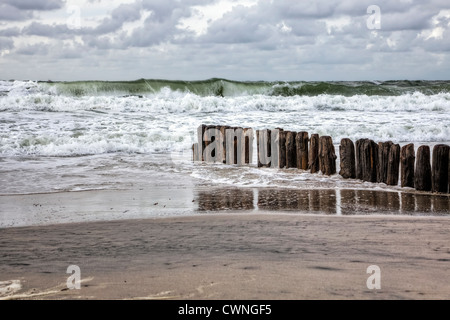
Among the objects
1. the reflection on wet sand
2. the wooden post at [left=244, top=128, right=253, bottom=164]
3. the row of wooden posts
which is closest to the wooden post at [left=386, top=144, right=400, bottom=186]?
the row of wooden posts

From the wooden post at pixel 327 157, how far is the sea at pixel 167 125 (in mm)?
233

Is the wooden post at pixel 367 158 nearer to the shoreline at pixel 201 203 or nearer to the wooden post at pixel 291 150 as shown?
the shoreline at pixel 201 203

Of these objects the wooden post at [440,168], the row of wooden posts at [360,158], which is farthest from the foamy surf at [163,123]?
the wooden post at [440,168]

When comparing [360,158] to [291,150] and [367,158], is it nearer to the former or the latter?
[367,158]

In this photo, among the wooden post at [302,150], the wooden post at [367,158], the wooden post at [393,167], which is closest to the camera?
the wooden post at [393,167]

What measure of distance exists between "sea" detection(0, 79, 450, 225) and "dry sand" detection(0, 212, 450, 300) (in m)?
3.22

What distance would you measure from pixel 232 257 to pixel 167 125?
15237mm

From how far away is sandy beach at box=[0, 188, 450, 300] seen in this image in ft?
12.6

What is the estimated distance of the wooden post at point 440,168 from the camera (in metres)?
8.43

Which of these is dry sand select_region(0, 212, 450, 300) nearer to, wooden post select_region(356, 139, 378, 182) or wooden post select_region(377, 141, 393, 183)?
wooden post select_region(377, 141, 393, 183)

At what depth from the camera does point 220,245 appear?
17.3ft
